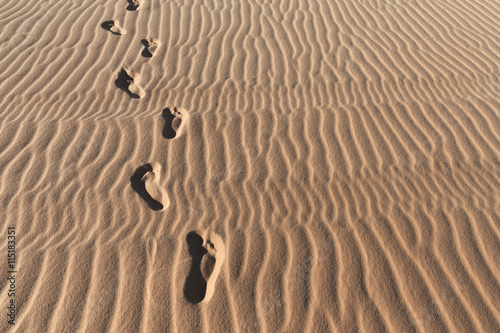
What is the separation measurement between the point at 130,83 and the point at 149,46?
894mm

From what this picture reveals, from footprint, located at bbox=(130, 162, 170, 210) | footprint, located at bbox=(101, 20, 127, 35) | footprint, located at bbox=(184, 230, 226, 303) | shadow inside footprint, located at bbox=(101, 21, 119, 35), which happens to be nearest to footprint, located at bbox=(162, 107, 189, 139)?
footprint, located at bbox=(130, 162, 170, 210)

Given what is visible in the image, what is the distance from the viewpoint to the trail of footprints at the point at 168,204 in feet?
8.06

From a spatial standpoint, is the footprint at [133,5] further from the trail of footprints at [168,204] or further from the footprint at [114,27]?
the trail of footprints at [168,204]

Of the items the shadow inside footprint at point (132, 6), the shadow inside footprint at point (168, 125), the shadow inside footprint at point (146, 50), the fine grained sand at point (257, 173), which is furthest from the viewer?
the shadow inside footprint at point (132, 6)

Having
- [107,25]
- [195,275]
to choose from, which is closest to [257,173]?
[195,275]

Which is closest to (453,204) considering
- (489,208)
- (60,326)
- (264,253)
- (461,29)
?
(489,208)

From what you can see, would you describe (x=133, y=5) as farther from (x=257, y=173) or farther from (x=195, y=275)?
(x=195, y=275)

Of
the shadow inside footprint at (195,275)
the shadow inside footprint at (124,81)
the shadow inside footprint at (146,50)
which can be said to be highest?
the shadow inside footprint at (146,50)

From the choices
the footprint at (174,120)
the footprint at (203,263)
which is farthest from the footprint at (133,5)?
the footprint at (203,263)

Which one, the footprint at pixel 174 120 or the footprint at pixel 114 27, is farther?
the footprint at pixel 114 27

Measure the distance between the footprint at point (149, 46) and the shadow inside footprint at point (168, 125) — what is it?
1306mm

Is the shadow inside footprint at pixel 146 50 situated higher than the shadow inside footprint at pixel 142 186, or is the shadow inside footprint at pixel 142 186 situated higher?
the shadow inside footprint at pixel 146 50

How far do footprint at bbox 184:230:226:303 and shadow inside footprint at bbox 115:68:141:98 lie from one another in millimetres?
2094

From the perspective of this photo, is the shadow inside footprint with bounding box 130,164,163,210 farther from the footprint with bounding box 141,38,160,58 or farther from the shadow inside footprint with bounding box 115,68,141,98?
the footprint with bounding box 141,38,160,58
